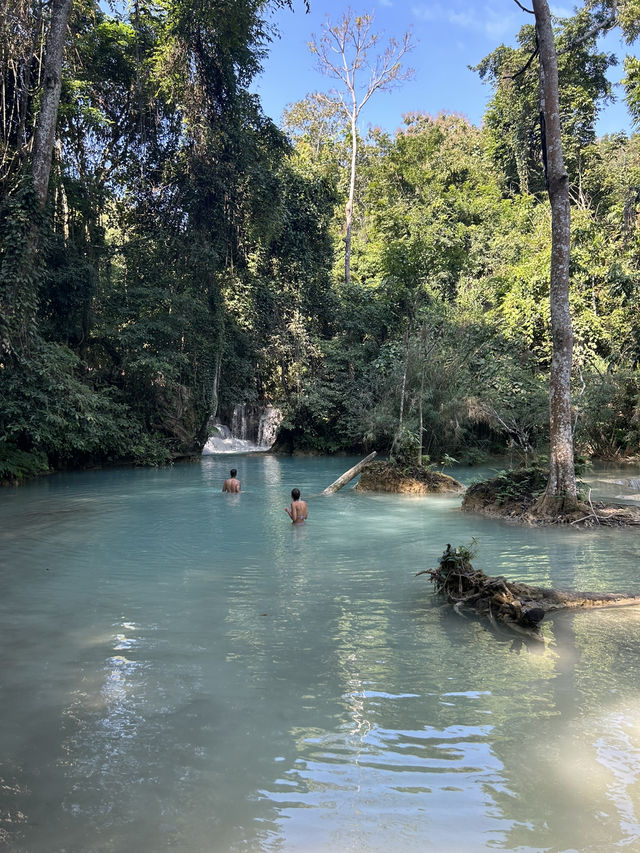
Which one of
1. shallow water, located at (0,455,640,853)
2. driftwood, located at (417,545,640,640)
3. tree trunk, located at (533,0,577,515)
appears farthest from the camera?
tree trunk, located at (533,0,577,515)

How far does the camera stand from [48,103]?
16.3 m

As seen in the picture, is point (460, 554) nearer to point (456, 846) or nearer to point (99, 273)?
point (456, 846)

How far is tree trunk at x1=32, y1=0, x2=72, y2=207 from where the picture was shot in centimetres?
1630

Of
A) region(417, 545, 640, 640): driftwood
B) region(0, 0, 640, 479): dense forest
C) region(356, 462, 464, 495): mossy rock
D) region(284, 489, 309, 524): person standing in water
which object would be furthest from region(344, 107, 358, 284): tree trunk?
region(417, 545, 640, 640): driftwood

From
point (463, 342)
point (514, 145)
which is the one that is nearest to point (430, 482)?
point (463, 342)

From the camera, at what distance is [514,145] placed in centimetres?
3912

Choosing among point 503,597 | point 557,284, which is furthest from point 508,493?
point 503,597

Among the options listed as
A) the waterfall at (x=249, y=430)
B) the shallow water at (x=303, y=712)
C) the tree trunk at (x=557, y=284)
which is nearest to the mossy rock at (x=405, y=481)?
the tree trunk at (x=557, y=284)

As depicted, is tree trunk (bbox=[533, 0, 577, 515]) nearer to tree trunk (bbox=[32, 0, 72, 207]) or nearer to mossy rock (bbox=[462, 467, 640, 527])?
mossy rock (bbox=[462, 467, 640, 527])

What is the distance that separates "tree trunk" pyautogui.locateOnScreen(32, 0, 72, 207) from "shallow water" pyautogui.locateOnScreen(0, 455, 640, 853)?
11366mm

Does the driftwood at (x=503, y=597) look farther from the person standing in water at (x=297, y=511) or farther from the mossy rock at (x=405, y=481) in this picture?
the mossy rock at (x=405, y=481)

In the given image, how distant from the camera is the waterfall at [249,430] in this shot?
32.6m

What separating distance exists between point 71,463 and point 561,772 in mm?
21724

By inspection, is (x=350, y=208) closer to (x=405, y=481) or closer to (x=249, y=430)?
(x=249, y=430)
